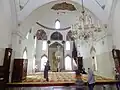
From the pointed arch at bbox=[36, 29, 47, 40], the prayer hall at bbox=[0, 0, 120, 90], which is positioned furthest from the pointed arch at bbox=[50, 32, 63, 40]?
the prayer hall at bbox=[0, 0, 120, 90]

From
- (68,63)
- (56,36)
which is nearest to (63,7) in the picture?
(56,36)

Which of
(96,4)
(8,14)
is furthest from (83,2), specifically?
(8,14)

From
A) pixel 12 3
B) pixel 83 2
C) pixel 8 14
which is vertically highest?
pixel 83 2

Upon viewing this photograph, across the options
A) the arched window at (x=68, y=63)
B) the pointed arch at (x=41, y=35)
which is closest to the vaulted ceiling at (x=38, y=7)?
the pointed arch at (x=41, y=35)

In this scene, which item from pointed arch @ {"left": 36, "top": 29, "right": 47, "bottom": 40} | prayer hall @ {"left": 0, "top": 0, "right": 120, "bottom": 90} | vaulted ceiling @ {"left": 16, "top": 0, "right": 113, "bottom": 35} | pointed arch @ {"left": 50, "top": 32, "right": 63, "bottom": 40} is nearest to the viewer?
prayer hall @ {"left": 0, "top": 0, "right": 120, "bottom": 90}

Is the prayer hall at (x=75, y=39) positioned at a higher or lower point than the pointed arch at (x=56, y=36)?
lower

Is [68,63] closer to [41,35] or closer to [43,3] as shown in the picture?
[41,35]

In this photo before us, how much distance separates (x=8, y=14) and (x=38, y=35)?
1184 centimetres

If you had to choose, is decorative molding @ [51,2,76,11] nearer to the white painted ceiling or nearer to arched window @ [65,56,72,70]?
the white painted ceiling

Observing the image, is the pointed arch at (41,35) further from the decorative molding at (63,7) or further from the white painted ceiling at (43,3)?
the white painted ceiling at (43,3)

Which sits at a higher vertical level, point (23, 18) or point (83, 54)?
point (23, 18)

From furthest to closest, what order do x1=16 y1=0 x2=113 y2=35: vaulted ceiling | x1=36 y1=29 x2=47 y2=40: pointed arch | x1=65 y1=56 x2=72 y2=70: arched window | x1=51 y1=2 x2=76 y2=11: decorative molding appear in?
1. x1=65 y1=56 x2=72 y2=70: arched window
2. x1=36 y1=29 x2=47 y2=40: pointed arch
3. x1=51 y1=2 x2=76 y2=11: decorative molding
4. x1=16 y1=0 x2=113 y2=35: vaulted ceiling

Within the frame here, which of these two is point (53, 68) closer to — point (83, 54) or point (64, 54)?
point (64, 54)

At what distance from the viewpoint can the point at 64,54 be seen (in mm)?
19469
